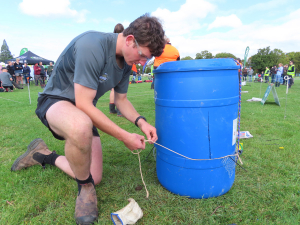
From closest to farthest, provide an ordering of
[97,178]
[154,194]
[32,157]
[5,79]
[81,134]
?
[81,134]
[154,194]
[97,178]
[32,157]
[5,79]

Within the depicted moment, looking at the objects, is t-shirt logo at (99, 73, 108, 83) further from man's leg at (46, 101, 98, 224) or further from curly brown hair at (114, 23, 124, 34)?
curly brown hair at (114, 23, 124, 34)

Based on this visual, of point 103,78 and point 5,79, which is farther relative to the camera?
point 5,79

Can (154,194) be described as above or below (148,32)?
below

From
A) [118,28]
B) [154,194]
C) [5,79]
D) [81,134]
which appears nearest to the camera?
[81,134]

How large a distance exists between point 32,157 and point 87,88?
4.22 feet

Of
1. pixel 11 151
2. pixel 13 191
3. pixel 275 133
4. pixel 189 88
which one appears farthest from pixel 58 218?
pixel 275 133

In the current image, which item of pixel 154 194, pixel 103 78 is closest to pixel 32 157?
pixel 103 78

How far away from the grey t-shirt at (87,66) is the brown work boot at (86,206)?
0.75 meters

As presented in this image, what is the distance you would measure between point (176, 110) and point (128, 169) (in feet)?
3.32

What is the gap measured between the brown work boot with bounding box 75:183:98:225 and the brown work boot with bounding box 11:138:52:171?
859 millimetres

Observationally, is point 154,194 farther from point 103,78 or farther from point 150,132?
point 103,78

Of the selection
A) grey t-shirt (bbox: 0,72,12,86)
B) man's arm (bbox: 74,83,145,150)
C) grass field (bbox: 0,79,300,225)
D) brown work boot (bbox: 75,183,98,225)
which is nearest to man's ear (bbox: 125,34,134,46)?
man's arm (bbox: 74,83,145,150)

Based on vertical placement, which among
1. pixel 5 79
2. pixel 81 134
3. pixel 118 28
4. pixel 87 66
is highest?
pixel 118 28

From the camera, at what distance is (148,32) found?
1380 millimetres
